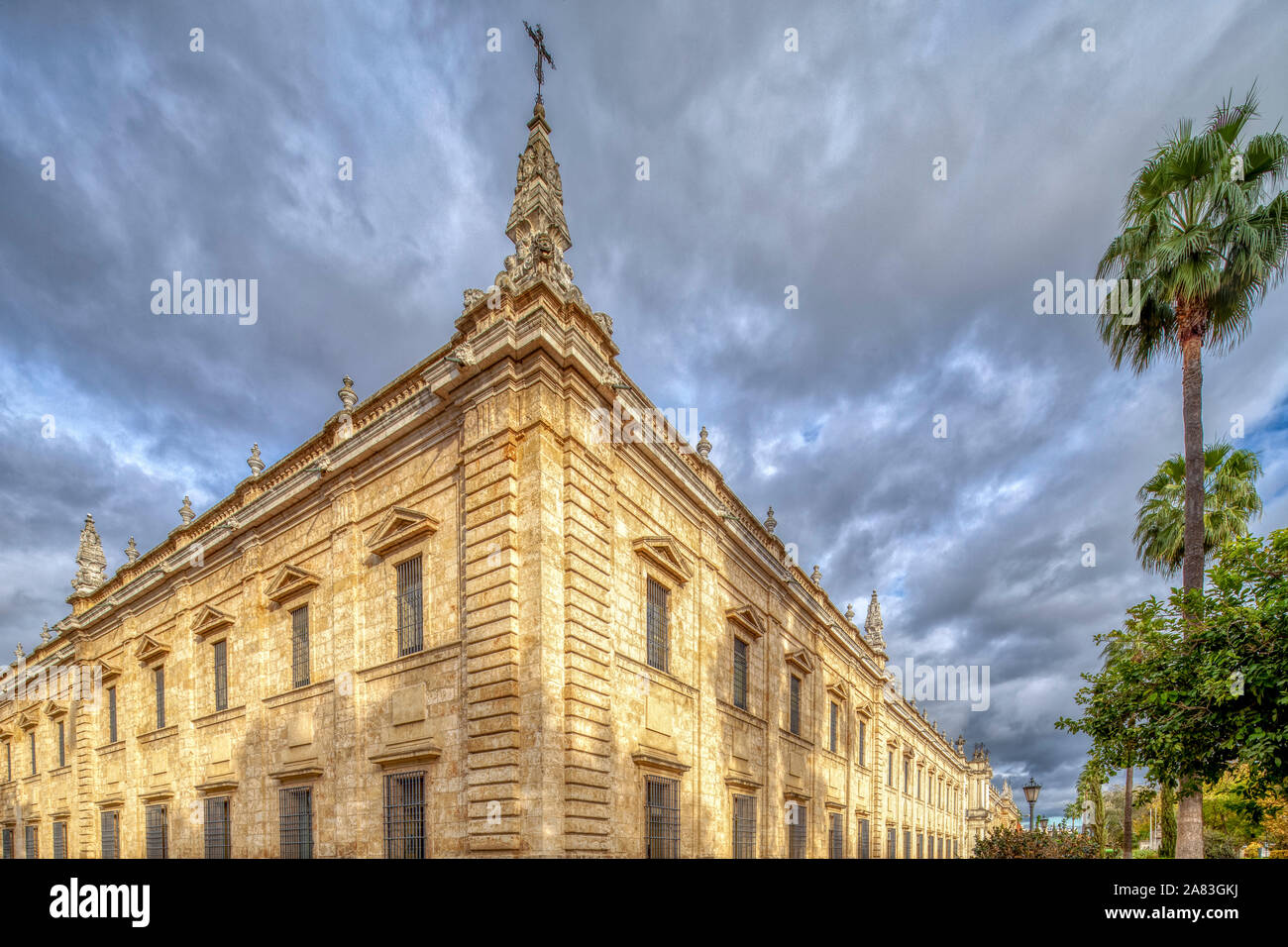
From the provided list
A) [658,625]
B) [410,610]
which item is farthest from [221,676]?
[658,625]

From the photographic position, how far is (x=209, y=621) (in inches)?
645

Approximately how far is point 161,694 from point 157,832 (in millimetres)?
3603

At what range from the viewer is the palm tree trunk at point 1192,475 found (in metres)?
11.6

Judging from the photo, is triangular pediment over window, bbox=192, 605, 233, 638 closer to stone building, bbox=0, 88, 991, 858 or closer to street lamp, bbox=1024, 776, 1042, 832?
stone building, bbox=0, 88, 991, 858

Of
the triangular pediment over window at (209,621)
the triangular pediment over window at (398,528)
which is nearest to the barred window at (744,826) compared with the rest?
the triangular pediment over window at (398,528)

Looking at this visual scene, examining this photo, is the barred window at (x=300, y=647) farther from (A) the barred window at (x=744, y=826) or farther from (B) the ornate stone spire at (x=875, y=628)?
(B) the ornate stone spire at (x=875, y=628)

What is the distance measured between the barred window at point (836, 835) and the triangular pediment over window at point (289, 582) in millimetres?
18815

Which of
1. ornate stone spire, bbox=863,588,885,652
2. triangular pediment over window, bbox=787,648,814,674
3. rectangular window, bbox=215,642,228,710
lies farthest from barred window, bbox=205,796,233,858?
ornate stone spire, bbox=863,588,885,652

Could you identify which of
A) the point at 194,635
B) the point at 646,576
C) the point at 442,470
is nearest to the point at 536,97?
the point at 442,470

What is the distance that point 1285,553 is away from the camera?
313 inches

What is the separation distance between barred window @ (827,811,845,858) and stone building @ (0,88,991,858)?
1984 mm

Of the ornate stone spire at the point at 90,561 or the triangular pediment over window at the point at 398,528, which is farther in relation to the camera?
the ornate stone spire at the point at 90,561
